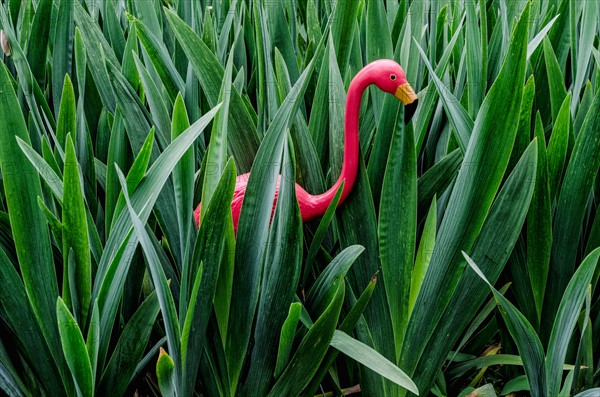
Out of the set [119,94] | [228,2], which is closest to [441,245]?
[119,94]

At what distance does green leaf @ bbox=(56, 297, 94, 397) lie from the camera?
0.72 m

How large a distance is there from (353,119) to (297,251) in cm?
21

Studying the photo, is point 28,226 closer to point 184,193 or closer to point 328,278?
point 184,193

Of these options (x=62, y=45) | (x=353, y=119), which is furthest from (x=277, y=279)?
(x=62, y=45)

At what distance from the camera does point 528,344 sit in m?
0.83

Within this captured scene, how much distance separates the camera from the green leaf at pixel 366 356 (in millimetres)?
798

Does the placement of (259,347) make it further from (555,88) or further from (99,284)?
(555,88)

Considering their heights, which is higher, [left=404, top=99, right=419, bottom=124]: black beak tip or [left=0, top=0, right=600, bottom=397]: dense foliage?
[left=404, top=99, right=419, bottom=124]: black beak tip

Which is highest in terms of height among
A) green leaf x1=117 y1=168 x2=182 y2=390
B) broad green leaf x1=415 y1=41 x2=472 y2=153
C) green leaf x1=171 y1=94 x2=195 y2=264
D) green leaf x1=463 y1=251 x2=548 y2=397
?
broad green leaf x1=415 y1=41 x2=472 y2=153

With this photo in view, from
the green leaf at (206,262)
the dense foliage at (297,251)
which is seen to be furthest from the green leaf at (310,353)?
the green leaf at (206,262)

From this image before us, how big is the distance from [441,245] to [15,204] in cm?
51

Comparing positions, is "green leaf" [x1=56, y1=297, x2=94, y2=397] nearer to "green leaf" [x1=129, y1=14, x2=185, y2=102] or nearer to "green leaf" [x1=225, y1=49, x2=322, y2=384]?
"green leaf" [x1=225, y1=49, x2=322, y2=384]

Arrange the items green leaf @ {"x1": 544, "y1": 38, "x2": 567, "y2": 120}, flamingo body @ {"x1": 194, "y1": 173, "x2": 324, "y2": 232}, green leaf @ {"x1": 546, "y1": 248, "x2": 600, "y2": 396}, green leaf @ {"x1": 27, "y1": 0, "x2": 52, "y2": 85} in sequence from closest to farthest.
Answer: green leaf @ {"x1": 546, "y1": 248, "x2": 600, "y2": 396} < flamingo body @ {"x1": 194, "y1": 173, "x2": 324, "y2": 232} < green leaf @ {"x1": 544, "y1": 38, "x2": 567, "y2": 120} < green leaf @ {"x1": 27, "y1": 0, "x2": 52, "y2": 85}

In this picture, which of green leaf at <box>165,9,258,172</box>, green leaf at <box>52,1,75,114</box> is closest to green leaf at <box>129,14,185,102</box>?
green leaf at <box>165,9,258,172</box>
